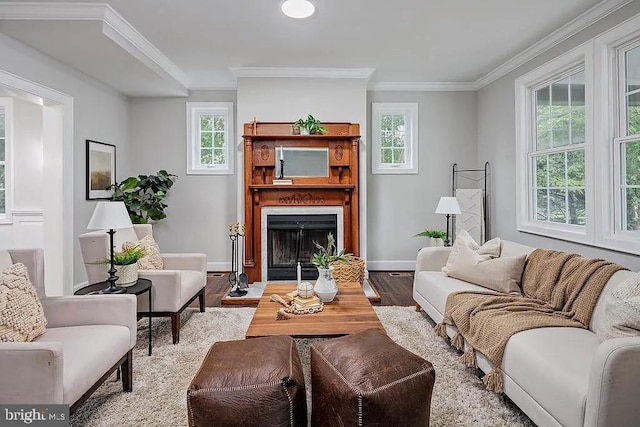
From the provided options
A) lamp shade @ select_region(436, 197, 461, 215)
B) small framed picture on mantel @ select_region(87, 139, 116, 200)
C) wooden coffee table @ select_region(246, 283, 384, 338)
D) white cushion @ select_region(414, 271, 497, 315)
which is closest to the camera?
wooden coffee table @ select_region(246, 283, 384, 338)

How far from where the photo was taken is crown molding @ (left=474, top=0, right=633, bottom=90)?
3.11 meters

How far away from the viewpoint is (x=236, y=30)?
371cm

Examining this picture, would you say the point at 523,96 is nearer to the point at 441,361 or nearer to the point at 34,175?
the point at 441,361

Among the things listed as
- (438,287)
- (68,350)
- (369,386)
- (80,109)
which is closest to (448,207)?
(438,287)

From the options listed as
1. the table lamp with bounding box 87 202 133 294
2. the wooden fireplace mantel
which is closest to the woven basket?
the wooden fireplace mantel

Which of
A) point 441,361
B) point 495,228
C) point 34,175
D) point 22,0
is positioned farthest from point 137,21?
point 495,228

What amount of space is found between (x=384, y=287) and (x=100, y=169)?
3.95 m

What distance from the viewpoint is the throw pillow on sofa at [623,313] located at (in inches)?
65.5

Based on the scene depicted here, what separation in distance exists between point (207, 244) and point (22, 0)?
3.46m

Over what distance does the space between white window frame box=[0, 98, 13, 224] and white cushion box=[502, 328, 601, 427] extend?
5.71 m

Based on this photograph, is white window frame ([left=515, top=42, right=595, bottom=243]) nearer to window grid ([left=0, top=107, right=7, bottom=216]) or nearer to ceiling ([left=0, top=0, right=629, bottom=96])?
ceiling ([left=0, top=0, right=629, bottom=96])

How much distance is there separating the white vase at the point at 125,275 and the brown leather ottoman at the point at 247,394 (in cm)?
135

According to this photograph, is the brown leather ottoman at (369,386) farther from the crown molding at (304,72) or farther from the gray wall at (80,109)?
the crown molding at (304,72)

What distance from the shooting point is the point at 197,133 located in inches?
222
